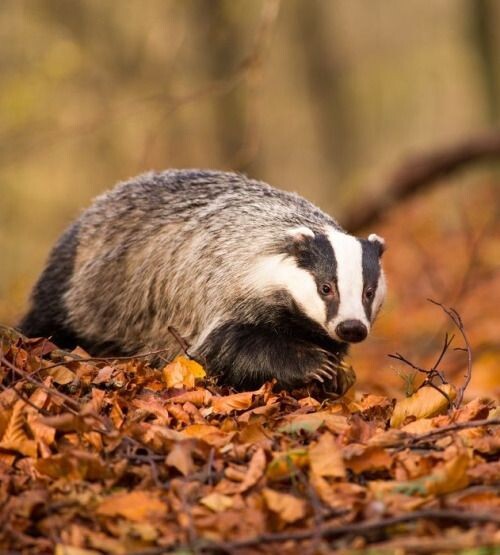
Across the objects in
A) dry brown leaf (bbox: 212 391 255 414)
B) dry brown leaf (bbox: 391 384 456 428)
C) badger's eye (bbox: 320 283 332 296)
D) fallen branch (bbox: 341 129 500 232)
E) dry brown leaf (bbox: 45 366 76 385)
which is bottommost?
fallen branch (bbox: 341 129 500 232)

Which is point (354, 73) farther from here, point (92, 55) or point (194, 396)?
point (194, 396)

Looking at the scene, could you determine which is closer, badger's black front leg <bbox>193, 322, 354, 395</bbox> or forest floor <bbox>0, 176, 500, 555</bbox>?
forest floor <bbox>0, 176, 500, 555</bbox>

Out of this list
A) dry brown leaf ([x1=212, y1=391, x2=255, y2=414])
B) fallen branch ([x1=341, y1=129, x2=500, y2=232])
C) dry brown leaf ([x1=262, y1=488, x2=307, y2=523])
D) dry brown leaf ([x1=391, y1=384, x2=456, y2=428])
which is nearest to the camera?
dry brown leaf ([x1=262, y1=488, x2=307, y2=523])

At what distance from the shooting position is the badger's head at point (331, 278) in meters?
5.43

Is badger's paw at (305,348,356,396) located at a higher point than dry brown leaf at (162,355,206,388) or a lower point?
lower

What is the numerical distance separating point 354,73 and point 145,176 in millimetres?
9750

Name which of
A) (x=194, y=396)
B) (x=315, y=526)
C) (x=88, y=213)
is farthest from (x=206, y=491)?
(x=88, y=213)

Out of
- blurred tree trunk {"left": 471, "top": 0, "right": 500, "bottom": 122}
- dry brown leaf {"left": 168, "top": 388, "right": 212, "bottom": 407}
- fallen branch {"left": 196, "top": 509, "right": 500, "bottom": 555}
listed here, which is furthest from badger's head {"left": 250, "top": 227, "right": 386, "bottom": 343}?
blurred tree trunk {"left": 471, "top": 0, "right": 500, "bottom": 122}

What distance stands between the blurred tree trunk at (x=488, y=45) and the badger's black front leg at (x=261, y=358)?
11.1m

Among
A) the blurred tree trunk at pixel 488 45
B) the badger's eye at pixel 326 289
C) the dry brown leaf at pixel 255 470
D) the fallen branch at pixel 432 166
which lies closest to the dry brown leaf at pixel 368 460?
the dry brown leaf at pixel 255 470

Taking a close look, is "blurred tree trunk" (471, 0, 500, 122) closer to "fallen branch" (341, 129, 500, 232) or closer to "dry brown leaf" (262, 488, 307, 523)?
"fallen branch" (341, 129, 500, 232)

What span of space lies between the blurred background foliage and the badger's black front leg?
8190 mm

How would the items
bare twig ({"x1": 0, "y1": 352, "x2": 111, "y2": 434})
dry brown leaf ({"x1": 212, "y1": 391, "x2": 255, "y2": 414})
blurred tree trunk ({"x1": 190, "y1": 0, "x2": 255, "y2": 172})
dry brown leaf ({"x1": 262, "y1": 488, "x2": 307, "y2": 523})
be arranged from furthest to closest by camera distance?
blurred tree trunk ({"x1": 190, "y1": 0, "x2": 255, "y2": 172}) → dry brown leaf ({"x1": 212, "y1": 391, "x2": 255, "y2": 414}) → bare twig ({"x1": 0, "y1": 352, "x2": 111, "y2": 434}) → dry brown leaf ({"x1": 262, "y1": 488, "x2": 307, "y2": 523})

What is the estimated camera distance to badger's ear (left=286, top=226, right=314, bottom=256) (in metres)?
5.69
